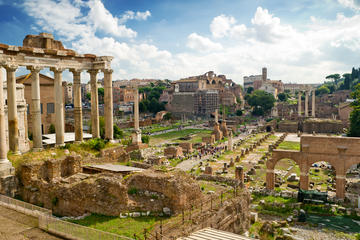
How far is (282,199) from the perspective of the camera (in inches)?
813

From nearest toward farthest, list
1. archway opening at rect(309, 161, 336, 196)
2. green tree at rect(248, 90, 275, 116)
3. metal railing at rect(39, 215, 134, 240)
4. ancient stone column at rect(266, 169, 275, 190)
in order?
metal railing at rect(39, 215, 134, 240) → ancient stone column at rect(266, 169, 275, 190) → archway opening at rect(309, 161, 336, 196) → green tree at rect(248, 90, 275, 116)

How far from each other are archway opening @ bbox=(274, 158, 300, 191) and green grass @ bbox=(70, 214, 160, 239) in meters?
14.7

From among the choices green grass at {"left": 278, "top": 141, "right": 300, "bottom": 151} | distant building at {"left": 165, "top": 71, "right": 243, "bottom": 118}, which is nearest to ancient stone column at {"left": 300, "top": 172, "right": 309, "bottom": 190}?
green grass at {"left": 278, "top": 141, "right": 300, "bottom": 151}

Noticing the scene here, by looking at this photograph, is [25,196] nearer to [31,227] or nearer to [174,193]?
[31,227]

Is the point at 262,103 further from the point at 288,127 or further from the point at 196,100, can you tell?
the point at 196,100

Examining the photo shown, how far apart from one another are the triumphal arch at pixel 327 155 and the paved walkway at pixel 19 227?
16.9 meters

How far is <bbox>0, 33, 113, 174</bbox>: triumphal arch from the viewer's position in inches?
584

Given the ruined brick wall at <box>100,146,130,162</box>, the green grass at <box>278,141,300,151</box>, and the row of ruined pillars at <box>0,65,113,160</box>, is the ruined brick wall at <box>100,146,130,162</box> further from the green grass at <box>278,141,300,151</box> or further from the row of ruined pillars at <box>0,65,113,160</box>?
the green grass at <box>278,141,300,151</box>

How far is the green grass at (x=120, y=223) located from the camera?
10016 mm

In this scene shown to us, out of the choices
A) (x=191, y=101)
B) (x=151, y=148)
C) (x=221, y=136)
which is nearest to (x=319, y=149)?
(x=151, y=148)

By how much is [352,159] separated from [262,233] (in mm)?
10061

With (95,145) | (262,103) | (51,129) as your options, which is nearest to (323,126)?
(262,103)

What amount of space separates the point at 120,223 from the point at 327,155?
1671 centimetres

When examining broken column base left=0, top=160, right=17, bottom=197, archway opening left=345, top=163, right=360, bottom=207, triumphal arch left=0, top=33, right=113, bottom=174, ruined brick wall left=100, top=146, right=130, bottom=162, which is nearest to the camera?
broken column base left=0, top=160, right=17, bottom=197
